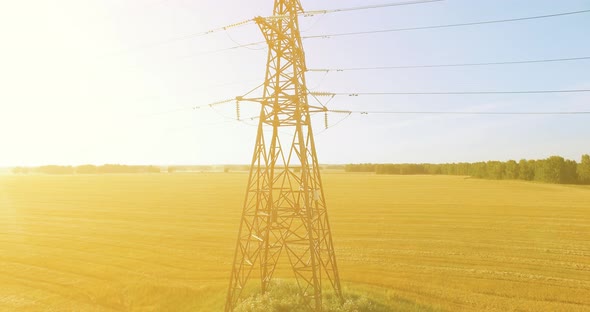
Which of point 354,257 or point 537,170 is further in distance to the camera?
point 537,170

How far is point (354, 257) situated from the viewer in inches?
1309

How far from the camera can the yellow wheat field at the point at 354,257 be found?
79.1 feet

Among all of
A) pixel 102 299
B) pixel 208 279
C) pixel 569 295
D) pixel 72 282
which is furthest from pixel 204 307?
pixel 569 295

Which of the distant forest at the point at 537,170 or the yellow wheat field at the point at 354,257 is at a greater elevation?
the distant forest at the point at 537,170

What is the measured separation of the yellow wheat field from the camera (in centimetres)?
2411

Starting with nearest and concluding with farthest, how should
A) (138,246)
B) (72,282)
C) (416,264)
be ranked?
(72,282) → (416,264) → (138,246)

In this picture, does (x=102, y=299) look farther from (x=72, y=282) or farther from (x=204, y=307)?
(x=204, y=307)

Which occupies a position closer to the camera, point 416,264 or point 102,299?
point 102,299

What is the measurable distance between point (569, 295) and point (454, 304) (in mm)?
7696

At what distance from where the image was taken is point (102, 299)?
80.8 ft

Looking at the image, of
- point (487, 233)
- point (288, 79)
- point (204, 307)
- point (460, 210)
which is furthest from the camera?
point (460, 210)

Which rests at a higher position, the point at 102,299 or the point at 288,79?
the point at 288,79

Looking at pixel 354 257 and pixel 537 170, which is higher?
pixel 537 170

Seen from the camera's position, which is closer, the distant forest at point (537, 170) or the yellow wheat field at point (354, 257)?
the yellow wheat field at point (354, 257)
